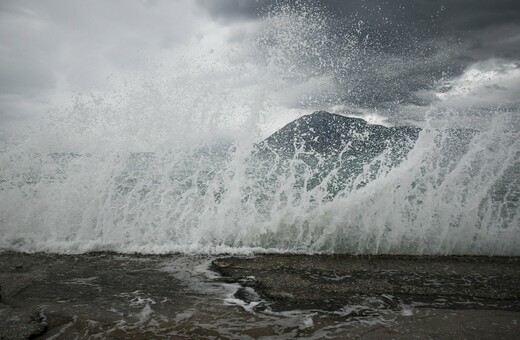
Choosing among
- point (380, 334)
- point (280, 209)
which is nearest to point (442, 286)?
point (380, 334)

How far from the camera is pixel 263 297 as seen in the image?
389cm

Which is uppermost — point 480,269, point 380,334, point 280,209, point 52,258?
point 280,209

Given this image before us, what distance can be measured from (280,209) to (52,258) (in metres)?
4.43

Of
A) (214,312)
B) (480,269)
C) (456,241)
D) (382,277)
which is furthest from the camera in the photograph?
(456,241)

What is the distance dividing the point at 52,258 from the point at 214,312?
397cm

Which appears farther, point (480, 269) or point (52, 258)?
point (52, 258)

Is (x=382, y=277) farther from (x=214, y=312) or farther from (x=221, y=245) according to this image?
(x=221, y=245)

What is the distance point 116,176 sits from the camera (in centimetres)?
818

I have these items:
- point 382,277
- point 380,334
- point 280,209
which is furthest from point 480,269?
point 280,209

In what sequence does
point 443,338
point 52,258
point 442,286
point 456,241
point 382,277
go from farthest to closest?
point 456,241
point 52,258
point 382,277
point 442,286
point 443,338

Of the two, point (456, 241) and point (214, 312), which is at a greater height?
point (456, 241)

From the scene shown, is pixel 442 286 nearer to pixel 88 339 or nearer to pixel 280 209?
pixel 280 209

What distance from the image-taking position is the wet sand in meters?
3.08

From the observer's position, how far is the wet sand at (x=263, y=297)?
308cm
